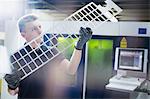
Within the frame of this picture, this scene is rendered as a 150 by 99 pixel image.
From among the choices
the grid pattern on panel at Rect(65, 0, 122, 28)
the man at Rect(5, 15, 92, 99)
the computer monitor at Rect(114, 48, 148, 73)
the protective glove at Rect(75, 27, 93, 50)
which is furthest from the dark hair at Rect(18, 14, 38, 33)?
the computer monitor at Rect(114, 48, 148, 73)

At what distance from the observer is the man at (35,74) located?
1784 millimetres

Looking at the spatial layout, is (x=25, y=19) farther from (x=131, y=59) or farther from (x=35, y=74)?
(x=131, y=59)

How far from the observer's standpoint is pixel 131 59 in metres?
1.65

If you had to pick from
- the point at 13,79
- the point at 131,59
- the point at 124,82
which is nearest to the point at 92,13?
the point at 131,59

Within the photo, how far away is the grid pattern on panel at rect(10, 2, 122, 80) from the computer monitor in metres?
0.30

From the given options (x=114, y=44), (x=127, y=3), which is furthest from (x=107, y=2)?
(x=114, y=44)

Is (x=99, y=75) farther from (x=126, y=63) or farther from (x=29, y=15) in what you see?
(x=29, y=15)

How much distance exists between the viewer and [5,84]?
6.11ft

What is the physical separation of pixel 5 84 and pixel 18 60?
23 cm

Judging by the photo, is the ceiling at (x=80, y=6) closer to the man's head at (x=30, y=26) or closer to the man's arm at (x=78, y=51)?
the man's head at (x=30, y=26)

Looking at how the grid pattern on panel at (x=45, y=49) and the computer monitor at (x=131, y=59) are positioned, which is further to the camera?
the grid pattern on panel at (x=45, y=49)

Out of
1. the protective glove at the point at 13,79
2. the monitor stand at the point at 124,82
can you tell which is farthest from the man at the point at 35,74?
the monitor stand at the point at 124,82

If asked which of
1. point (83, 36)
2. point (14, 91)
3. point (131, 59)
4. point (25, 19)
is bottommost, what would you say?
point (14, 91)

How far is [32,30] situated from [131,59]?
0.82m
